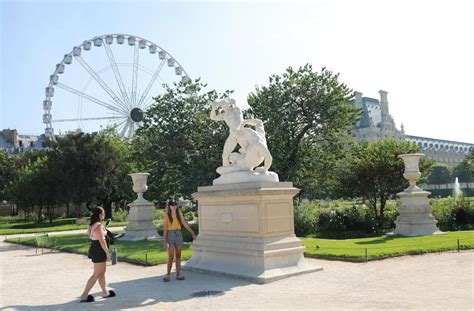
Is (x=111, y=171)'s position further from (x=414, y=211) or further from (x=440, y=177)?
(x=440, y=177)

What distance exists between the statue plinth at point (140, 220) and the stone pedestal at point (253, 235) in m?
10.7

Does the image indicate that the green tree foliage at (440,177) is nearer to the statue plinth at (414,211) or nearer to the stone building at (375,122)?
the stone building at (375,122)

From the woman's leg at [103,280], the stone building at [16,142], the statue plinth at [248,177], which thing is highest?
the stone building at [16,142]

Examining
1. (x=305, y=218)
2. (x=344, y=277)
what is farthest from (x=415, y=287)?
(x=305, y=218)

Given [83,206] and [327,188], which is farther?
[83,206]

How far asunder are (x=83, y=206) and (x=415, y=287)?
50.1 metres

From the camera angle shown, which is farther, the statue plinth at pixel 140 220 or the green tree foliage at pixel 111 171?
the green tree foliage at pixel 111 171

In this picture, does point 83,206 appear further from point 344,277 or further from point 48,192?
point 344,277

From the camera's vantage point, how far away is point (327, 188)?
26016 millimetres

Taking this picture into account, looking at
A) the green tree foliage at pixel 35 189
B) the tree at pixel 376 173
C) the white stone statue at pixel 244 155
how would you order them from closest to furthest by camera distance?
the white stone statue at pixel 244 155 < the tree at pixel 376 173 < the green tree foliage at pixel 35 189

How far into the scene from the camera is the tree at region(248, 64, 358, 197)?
76.4ft

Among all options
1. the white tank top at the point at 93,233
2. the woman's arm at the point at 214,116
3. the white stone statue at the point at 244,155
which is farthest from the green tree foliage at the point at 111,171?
the white tank top at the point at 93,233

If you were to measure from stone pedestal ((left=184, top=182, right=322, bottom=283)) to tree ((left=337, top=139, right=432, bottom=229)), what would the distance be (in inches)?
494

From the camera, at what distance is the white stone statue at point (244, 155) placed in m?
11.1
